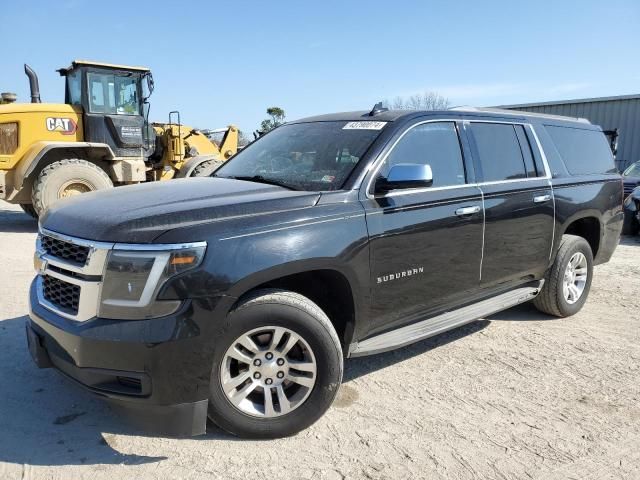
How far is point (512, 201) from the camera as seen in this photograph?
Answer: 428 centimetres

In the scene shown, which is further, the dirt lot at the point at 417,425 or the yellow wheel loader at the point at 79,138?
the yellow wheel loader at the point at 79,138

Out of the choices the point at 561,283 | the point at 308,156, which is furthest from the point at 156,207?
the point at 561,283

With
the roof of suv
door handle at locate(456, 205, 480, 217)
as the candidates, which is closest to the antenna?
the roof of suv

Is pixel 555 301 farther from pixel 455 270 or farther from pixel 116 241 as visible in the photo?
pixel 116 241

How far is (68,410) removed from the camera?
10.8 ft

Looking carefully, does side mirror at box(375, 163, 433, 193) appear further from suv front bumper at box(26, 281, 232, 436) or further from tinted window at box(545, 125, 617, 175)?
tinted window at box(545, 125, 617, 175)

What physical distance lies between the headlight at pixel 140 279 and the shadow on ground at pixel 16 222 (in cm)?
907

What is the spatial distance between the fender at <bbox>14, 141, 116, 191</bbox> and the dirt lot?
6099 mm

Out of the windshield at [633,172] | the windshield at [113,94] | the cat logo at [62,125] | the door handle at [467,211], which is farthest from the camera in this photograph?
the windshield at [633,172]

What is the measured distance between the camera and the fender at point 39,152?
32.0 ft

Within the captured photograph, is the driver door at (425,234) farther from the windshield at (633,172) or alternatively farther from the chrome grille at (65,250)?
the windshield at (633,172)

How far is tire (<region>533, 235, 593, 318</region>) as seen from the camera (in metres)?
4.95

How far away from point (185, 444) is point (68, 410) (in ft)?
2.96

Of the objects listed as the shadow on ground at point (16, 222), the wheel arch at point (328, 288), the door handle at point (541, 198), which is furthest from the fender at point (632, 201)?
the shadow on ground at point (16, 222)
